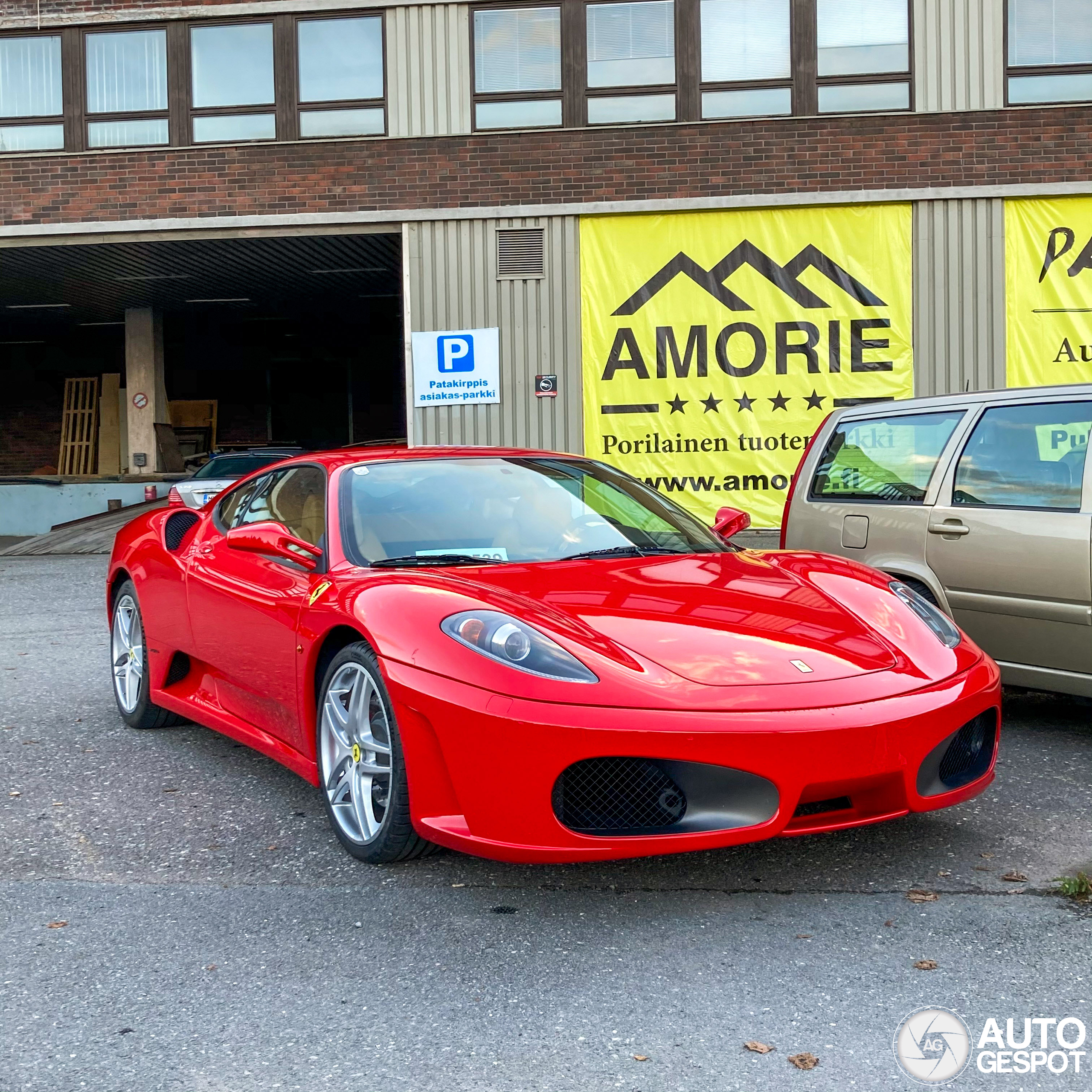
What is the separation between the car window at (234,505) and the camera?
505cm

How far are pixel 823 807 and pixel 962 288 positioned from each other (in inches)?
512

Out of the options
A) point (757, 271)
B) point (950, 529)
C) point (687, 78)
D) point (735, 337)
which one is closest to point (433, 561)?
point (950, 529)

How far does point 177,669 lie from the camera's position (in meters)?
5.16

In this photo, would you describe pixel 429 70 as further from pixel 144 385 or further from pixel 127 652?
pixel 127 652

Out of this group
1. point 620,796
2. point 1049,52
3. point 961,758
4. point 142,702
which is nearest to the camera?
point 620,796

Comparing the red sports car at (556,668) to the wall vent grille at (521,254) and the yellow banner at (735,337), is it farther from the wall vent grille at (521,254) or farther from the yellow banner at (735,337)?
the wall vent grille at (521,254)

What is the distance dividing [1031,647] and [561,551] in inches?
88.2

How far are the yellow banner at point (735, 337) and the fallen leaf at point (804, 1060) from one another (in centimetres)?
1266

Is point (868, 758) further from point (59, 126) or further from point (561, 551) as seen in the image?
point (59, 126)

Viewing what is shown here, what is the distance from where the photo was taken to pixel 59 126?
53.1 ft

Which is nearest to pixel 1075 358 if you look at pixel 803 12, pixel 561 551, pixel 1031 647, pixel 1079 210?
pixel 1079 210

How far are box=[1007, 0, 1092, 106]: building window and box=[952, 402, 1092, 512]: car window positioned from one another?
11109mm

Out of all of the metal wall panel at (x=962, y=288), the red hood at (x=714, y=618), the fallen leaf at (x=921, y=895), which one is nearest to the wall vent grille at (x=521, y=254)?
the metal wall panel at (x=962, y=288)

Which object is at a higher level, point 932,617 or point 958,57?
point 958,57
